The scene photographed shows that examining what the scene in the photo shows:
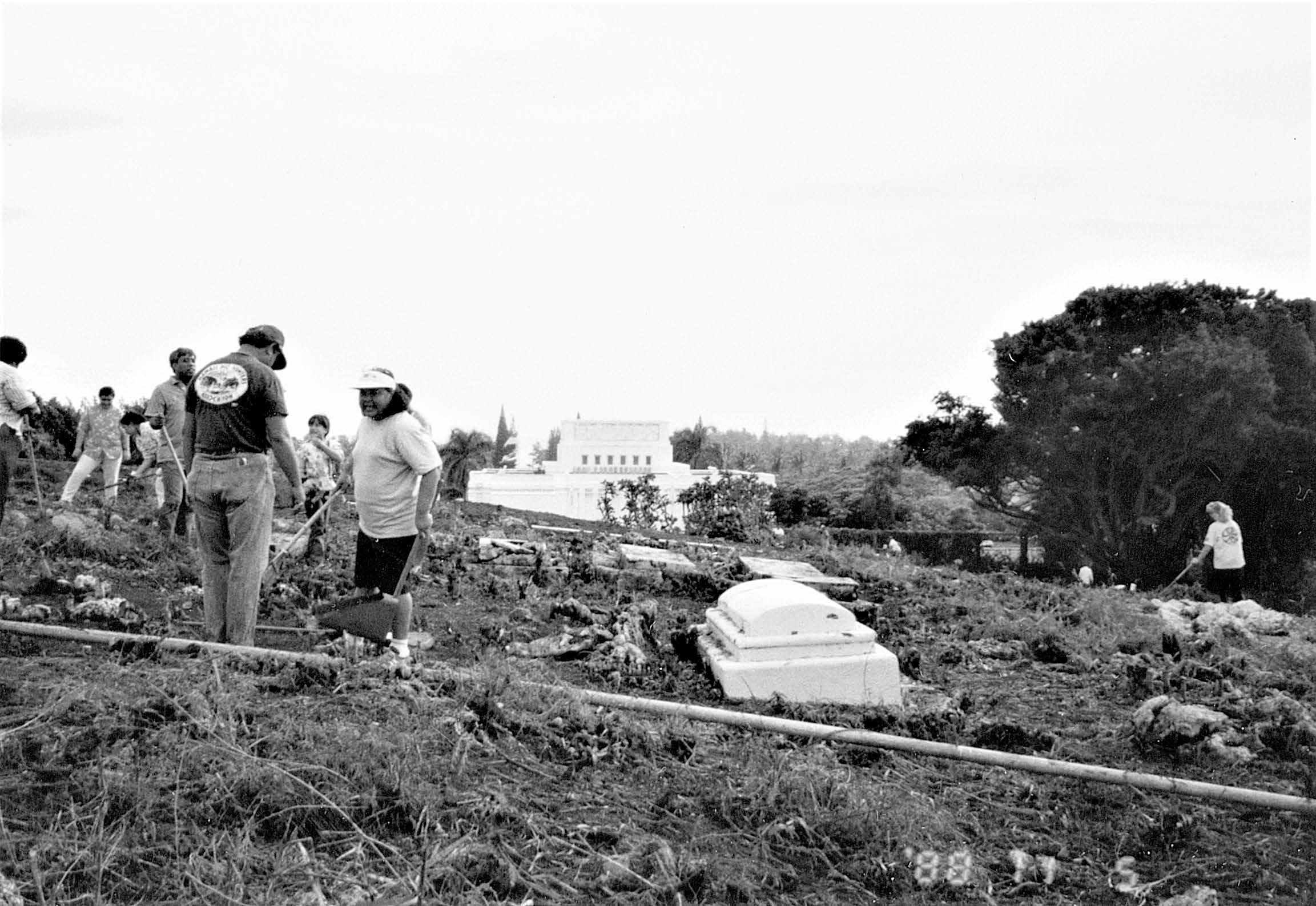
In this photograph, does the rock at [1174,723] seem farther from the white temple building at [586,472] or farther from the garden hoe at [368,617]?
the white temple building at [586,472]

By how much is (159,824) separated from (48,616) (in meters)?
3.16

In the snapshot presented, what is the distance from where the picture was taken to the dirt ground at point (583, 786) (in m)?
2.86

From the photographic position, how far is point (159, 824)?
2.98 metres

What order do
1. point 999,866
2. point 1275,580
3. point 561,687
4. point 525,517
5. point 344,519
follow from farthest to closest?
point 1275,580
point 525,517
point 344,519
point 561,687
point 999,866

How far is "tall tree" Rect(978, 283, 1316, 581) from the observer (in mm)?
23219

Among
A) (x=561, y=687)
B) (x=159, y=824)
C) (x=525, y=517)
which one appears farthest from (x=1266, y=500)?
(x=159, y=824)

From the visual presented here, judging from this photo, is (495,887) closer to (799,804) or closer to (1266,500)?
(799,804)

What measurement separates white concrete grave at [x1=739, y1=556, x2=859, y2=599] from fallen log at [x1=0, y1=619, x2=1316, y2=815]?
3.36 metres

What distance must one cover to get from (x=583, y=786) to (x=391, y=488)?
6.61 ft

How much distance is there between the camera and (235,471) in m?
4.75

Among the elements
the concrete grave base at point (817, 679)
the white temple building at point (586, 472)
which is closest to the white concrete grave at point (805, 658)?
the concrete grave base at point (817, 679)

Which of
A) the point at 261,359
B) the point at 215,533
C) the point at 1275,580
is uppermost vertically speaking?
the point at 261,359

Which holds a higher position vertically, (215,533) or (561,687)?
(215,533)

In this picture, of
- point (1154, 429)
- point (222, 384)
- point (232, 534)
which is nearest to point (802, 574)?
point (232, 534)
